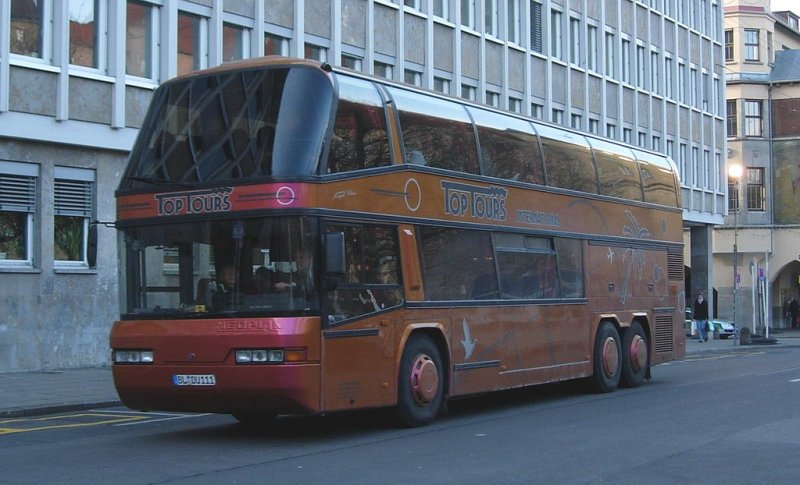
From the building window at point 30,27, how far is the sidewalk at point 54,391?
617 centimetres

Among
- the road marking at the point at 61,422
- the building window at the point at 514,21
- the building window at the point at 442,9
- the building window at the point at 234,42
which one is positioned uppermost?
the building window at the point at 514,21

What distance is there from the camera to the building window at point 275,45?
2999cm

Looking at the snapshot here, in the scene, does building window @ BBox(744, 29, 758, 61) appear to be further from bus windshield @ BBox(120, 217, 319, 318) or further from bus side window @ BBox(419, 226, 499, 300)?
bus windshield @ BBox(120, 217, 319, 318)

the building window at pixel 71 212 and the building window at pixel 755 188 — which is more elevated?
the building window at pixel 755 188

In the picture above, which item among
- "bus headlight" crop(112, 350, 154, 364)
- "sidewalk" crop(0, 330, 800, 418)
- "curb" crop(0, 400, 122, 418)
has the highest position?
"bus headlight" crop(112, 350, 154, 364)

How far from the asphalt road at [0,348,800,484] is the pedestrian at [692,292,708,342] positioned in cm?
2569

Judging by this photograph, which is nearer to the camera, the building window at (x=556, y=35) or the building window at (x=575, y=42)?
the building window at (x=556, y=35)

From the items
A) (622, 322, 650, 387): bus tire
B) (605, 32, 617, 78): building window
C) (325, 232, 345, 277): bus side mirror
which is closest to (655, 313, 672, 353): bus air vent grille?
(622, 322, 650, 387): bus tire

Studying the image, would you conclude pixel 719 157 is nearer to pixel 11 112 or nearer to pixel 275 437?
pixel 11 112

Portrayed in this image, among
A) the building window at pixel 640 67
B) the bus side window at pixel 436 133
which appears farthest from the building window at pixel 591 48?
the bus side window at pixel 436 133

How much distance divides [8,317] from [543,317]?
1105 cm

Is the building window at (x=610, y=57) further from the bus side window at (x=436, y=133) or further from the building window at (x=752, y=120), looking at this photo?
the bus side window at (x=436, y=133)

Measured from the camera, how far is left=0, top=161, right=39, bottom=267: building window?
938 inches

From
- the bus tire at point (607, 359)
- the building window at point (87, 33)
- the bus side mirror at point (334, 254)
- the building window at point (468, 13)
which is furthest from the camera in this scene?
the building window at point (468, 13)
